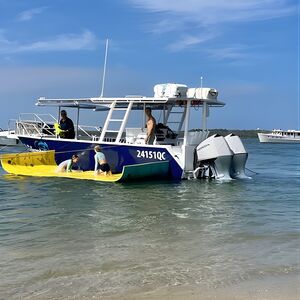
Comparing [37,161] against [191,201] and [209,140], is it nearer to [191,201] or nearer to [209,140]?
[209,140]

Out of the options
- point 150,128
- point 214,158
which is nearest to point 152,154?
point 150,128

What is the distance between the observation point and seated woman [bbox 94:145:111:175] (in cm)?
1566

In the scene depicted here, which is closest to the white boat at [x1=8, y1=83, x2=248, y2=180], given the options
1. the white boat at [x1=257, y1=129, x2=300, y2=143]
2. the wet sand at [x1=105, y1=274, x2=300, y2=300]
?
the wet sand at [x1=105, y1=274, x2=300, y2=300]

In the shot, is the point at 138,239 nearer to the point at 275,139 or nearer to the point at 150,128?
the point at 150,128

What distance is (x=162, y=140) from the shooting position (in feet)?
55.0

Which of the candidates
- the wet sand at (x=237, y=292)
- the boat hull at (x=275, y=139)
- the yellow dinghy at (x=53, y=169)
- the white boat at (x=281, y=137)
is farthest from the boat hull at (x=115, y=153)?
the boat hull at (x=275, y=139)

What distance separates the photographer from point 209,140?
1545 centimetres

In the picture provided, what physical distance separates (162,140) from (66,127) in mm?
3465

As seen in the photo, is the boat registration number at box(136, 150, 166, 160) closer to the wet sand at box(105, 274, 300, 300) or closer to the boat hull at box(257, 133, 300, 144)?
the wet sand at box(105, 274, 300, 300)

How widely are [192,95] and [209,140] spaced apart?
1643 mm

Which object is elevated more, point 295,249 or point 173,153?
point 173,153

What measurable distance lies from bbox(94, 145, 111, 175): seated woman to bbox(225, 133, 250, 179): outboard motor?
4.02 meters

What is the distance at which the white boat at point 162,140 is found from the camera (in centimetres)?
1541

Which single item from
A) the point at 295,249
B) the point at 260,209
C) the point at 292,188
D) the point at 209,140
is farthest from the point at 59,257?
the point at 292,188
